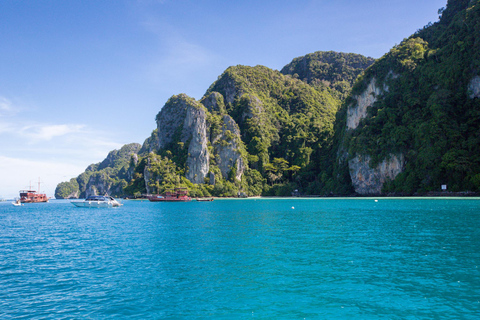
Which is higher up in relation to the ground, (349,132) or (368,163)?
(349,132)

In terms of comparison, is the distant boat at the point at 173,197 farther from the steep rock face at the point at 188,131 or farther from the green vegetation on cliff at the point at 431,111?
the green vegetation on cliff at the point at 431,111

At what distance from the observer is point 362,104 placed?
391 feet

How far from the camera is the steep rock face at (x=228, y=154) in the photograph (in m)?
154

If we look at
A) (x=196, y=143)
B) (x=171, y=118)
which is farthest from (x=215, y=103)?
(x=196, y=143)

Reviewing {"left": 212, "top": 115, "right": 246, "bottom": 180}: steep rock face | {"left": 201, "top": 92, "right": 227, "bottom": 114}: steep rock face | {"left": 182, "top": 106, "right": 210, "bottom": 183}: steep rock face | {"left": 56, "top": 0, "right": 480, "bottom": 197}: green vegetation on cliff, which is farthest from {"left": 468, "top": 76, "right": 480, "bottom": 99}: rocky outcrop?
{"left": 201, "top": 92, "right": 227, "bottom": 114}: steep rock face

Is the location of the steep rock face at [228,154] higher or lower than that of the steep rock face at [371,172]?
higher

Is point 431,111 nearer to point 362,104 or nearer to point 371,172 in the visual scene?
point 371,172

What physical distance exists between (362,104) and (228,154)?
65857 mm

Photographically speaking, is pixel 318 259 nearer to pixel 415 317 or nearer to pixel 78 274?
pixel 415 317

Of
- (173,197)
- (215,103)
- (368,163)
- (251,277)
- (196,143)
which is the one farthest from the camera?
(215,103)

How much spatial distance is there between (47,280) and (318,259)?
15186 mm

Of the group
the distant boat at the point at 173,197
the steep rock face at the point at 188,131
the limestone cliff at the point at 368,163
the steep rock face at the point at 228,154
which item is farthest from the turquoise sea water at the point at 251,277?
the steep rock face at the point at 228,154

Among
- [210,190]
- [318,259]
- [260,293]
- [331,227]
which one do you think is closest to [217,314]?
[260,293]

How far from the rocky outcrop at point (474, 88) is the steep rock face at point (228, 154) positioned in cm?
9422
